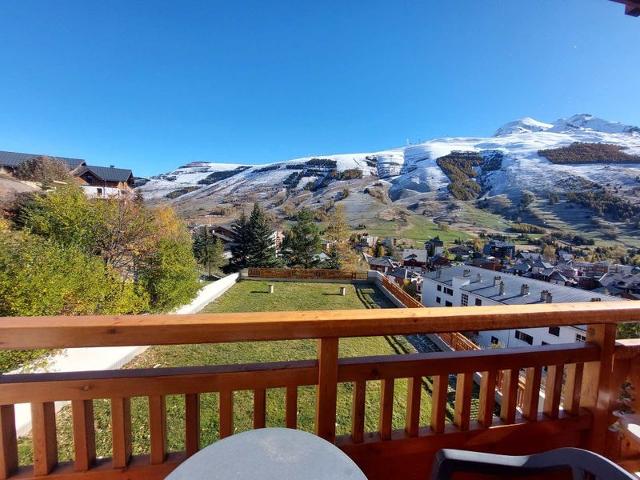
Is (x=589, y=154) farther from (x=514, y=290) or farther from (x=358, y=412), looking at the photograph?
(x=358, y=412)

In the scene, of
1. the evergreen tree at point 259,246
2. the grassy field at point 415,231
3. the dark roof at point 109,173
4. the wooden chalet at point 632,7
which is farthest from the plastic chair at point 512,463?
the grassy field at point 415,231

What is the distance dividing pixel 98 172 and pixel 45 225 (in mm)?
14711

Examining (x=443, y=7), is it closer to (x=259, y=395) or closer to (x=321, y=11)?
(x=321, y=11)

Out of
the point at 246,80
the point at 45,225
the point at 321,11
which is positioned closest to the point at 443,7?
the point at 321,11

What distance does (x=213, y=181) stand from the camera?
7188 cm

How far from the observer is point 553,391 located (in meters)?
1.10

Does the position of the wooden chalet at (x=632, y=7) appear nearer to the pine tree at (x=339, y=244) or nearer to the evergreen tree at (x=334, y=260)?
the evergreen tree at (x=334, y=260)

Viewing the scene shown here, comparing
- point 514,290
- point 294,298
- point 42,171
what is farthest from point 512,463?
point 42,171

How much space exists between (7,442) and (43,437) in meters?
0.08

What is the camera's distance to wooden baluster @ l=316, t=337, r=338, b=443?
863mm

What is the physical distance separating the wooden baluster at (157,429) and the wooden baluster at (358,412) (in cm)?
56

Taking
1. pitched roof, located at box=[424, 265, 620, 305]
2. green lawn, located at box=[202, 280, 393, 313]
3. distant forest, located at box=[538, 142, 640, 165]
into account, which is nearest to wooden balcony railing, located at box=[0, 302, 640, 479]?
green lawn, located at box=[202, 280, 393, 313]

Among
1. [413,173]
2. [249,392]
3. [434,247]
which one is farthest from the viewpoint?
[413,173]

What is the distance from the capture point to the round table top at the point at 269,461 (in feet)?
1.79
